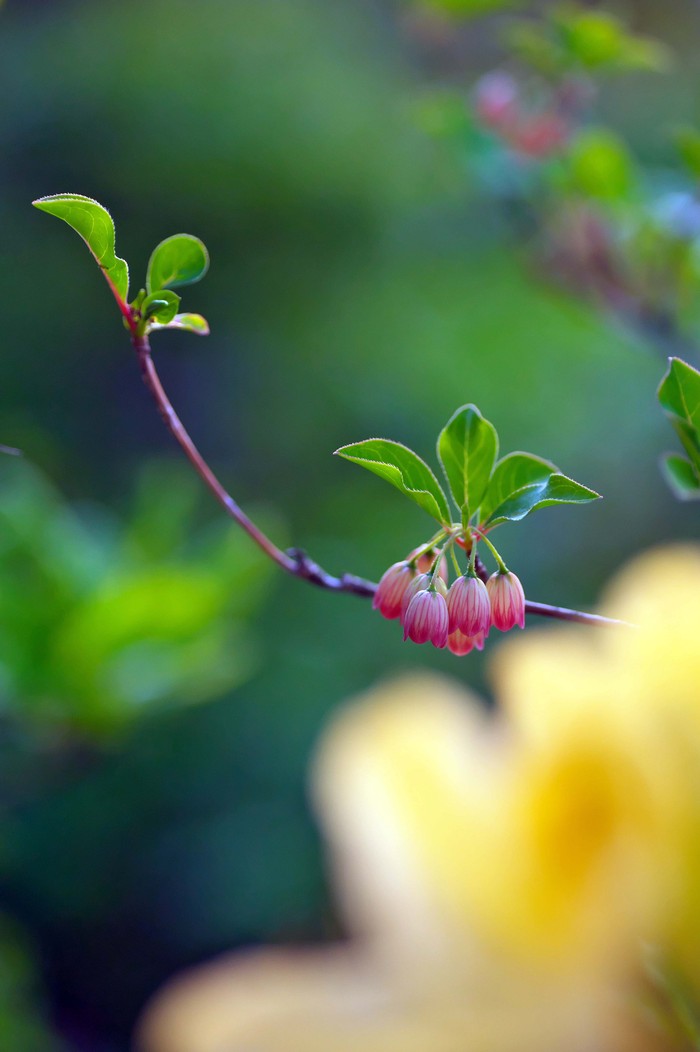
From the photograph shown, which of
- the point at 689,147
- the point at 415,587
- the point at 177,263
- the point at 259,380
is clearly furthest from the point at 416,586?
the point at 259,380

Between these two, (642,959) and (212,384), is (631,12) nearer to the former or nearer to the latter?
(212,384)

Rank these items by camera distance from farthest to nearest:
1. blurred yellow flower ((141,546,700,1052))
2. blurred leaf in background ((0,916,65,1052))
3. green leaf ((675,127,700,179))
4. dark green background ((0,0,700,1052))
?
dark green background ((0,0,700,1052)) < blurred leaf in background ((0,916,65,1052)) < green leaf ((675,127,700,179)) < blurred yellow flower ((141,546,700,1052))

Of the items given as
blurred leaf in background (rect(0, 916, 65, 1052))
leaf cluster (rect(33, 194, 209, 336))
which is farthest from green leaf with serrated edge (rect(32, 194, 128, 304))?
blurred leaf in background (rect(0, 916, 65, 1052))

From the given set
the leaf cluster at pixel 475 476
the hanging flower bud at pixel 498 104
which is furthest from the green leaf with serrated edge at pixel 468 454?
the hanging flower bud at pixel 498 104

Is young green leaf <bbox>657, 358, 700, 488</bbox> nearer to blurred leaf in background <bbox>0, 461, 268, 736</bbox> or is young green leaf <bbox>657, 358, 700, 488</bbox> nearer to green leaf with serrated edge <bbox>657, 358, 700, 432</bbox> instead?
green leaf with serrated edge <bbox>657, 358, 700, 432</bbox>

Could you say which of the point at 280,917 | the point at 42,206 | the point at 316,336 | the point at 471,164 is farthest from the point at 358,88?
the point at 42,206

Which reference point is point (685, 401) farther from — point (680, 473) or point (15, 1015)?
point (15, 1015)

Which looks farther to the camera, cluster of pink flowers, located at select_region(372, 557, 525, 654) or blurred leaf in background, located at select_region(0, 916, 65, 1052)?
blurred leaf in background, located at select_region(0, 916, 65, 1052)
